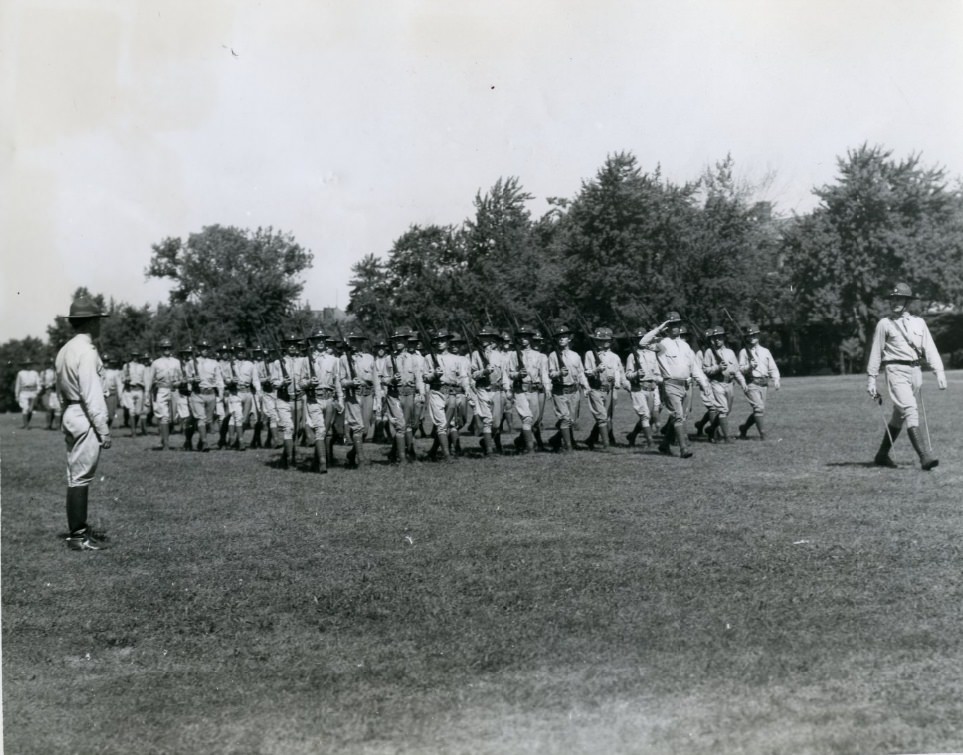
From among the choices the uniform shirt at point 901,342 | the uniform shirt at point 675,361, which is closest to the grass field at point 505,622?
the uniform shirt at point 901,342

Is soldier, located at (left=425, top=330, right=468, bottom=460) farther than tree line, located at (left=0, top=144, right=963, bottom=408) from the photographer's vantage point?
No

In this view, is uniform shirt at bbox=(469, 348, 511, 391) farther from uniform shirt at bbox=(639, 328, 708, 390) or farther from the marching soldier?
uniform shirt at bbox=(639, 328, 708, 390)

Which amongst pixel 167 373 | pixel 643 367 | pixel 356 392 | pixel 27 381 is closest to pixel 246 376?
pixel 167 373

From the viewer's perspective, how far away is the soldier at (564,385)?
14609mm

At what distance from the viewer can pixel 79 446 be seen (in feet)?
27.1

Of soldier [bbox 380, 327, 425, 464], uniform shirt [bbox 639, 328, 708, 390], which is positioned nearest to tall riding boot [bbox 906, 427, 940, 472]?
uniform shirt [bbox 639, 328, 708, 390]

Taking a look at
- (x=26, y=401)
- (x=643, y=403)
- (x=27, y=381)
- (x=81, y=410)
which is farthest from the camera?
(x=27, y=381)

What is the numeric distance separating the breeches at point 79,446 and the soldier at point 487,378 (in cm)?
716

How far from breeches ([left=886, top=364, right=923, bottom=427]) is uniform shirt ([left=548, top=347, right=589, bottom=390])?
515cm

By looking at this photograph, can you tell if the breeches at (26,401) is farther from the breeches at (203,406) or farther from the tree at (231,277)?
the breeches at (203,406)

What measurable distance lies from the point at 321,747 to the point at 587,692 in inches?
54.3

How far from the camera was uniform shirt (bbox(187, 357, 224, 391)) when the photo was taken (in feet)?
59.7

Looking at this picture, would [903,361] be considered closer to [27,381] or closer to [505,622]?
[505,622]

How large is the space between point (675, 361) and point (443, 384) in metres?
3.62
